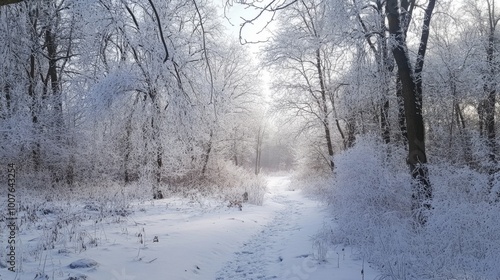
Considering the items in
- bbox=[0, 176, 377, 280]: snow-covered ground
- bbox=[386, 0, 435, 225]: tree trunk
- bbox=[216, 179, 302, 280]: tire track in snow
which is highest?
bbox=[386, 0, 435, 225]: tree trunk

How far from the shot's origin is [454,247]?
191 inches

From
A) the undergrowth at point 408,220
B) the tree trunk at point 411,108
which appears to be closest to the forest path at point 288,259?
the undergrowth at point 408,220

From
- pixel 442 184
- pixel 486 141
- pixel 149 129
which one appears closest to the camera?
pixel 442 184

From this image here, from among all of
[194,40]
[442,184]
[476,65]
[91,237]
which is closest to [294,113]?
[194,40]

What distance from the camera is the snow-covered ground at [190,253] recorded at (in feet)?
14.9

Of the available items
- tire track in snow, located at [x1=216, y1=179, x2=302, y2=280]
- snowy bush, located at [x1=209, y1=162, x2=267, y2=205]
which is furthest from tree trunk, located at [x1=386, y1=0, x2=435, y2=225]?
snowy bush, located at [x1=209, y1=162, x2=267, y2=205]

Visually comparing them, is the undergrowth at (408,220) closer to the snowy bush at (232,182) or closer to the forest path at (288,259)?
the forest path at (288,259)

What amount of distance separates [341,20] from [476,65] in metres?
11.8

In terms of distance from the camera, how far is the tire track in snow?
5266 millimetres

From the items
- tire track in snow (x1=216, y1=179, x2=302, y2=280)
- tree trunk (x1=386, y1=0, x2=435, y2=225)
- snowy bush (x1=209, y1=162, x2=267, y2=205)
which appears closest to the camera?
tire track in snow (x1=216, y1=179, x2=302, y2=280)

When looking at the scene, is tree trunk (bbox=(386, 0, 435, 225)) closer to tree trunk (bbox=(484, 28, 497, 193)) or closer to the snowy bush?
the snowy bush

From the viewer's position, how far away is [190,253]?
5895 mm

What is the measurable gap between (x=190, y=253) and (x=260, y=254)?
143 cm

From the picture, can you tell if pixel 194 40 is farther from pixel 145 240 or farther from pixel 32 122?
pixel 145 240
